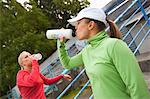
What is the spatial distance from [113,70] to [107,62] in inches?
2.5

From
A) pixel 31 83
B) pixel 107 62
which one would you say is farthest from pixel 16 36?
pixel 107 62

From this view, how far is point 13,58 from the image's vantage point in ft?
53.3

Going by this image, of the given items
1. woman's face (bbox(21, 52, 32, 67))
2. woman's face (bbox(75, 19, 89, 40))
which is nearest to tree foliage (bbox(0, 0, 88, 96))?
woman's face (bbox(21, 52, 32, 67))

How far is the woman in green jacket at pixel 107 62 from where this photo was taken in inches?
71.4

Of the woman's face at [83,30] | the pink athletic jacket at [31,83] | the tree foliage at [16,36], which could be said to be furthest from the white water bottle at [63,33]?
the tree foliage at [16,36]

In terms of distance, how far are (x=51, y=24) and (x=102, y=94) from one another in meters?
18.8

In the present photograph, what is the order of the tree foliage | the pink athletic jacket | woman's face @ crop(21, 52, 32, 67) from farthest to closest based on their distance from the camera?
the tree foliage → woman's face @ crop(21, 52, 32, 67) → the pink athletic jacket

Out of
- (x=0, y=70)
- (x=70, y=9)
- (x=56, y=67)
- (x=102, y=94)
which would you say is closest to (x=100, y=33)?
(x=102, y=94)

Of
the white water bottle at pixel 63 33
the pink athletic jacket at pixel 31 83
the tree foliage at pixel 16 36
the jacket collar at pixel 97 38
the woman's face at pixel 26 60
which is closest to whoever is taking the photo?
the jacket collar at pixel 97 38

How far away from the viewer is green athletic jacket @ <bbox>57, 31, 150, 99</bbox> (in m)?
1.81

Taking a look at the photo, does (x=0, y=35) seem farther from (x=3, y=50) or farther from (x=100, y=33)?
(x=100, y=33)

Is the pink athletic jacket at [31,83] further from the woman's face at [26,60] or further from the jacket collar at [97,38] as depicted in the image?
the jacket collar at [97,38]

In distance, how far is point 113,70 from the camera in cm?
188

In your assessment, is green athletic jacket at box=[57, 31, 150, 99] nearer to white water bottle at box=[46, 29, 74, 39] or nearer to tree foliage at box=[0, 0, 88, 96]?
white water bottle at box=[46, 29, 74, 39]
